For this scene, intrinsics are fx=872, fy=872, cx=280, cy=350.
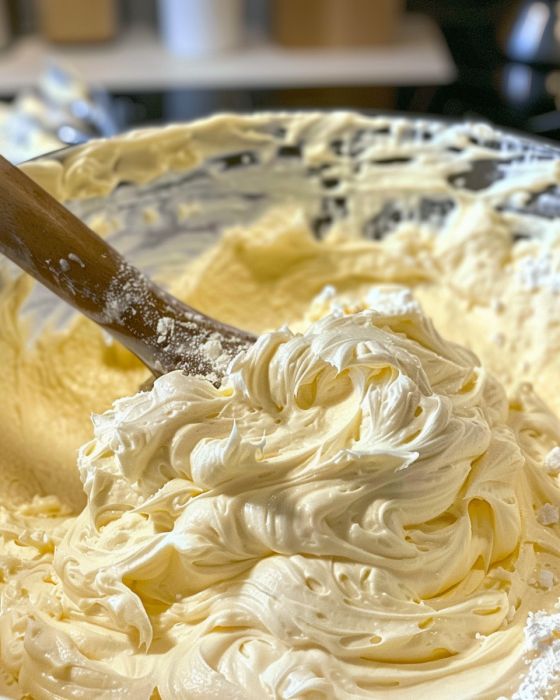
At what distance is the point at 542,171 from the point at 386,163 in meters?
0.25

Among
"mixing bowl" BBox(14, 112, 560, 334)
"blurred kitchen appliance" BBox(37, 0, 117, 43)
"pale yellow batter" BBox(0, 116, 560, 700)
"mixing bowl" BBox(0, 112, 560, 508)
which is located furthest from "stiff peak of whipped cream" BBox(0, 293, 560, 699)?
"blurred kitchen appliance" BBox(37, 0, 117, 43)

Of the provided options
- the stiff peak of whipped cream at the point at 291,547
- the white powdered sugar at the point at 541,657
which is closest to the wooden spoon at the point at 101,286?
the stiff peak of whipped cream at the point at 291,547

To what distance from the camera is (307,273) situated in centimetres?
139

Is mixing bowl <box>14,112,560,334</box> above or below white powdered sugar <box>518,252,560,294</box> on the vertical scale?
above

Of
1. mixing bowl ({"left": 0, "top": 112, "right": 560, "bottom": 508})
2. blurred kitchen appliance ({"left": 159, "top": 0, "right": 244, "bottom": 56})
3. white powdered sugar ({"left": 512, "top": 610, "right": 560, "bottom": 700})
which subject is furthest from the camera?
blurred kitchen appliance ({"left": 159, "top": 0, "right": 244, "bottom": 56})

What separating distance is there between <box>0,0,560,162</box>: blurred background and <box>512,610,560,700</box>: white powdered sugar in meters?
1.34

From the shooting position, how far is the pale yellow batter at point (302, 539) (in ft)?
2.52

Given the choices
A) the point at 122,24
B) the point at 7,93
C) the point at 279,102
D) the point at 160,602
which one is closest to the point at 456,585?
the point at 160,602

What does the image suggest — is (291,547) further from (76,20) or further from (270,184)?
(76,20)

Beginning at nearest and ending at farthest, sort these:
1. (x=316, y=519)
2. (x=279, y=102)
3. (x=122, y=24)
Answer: (x=316, y=519), (x=279, y=102), (x=122, y=24)

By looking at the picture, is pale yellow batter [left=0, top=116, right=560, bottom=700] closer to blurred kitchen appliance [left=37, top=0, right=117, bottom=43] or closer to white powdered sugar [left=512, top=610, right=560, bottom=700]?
white powdered sugar [left=512, top=610, right=560, bottom=700]

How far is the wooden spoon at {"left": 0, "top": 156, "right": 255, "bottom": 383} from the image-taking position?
973 millimetres

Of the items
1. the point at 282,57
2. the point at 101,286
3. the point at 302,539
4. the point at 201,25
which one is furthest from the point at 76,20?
the point at 302,539

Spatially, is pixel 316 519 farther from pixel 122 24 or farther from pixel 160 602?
pixel 122 24
